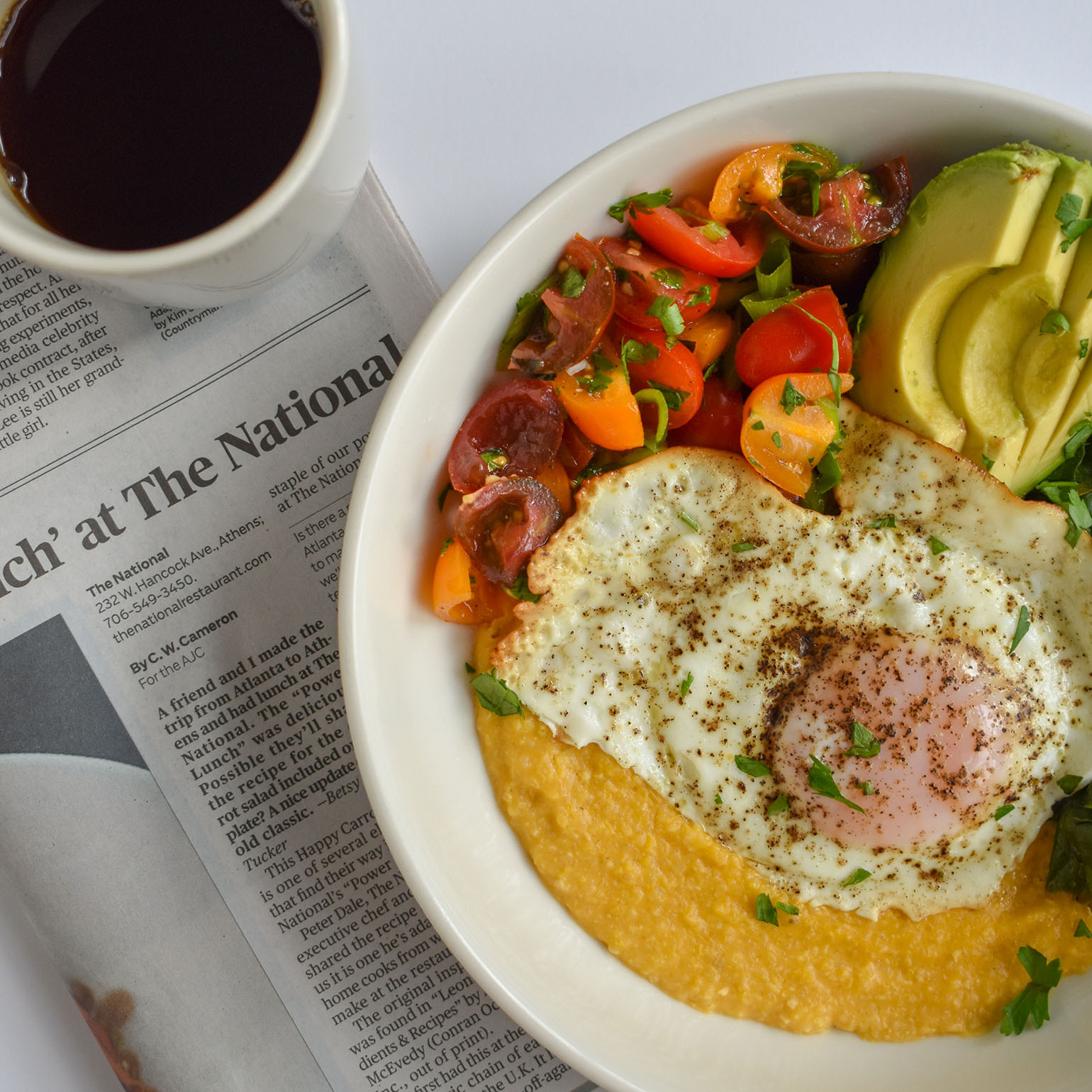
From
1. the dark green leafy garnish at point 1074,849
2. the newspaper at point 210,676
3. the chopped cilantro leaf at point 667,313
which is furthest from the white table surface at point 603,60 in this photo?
the dark green leafy garnish at point 1074,849

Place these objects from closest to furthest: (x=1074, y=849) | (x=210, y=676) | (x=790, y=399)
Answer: (x=790, y=399), (x=1074, y=849), (x=210, y=676)

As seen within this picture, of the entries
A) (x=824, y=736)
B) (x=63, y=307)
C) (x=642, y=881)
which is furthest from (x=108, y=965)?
(x=824, y=736)

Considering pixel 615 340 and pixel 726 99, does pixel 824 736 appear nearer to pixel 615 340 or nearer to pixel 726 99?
pixel 615 340

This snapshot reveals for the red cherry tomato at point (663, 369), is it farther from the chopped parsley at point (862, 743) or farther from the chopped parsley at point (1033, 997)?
the chopped parsley at point (1033, 997)

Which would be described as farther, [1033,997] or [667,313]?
[1033,997]

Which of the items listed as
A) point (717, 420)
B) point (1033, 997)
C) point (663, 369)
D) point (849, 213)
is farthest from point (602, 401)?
point (1033, 997)

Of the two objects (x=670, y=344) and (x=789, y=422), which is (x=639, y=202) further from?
(x=789, y=422)

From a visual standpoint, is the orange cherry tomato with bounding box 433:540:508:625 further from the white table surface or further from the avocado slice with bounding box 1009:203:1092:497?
the avocado slice with bounding box 1009:203:1092:497

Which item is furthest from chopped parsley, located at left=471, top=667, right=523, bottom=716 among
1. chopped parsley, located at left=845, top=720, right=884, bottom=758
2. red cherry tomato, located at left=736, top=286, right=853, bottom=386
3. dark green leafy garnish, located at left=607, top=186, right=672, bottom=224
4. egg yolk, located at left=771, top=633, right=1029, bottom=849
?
dark green leafy garnish, located at left=607, top=186, right=672, bottom=224
